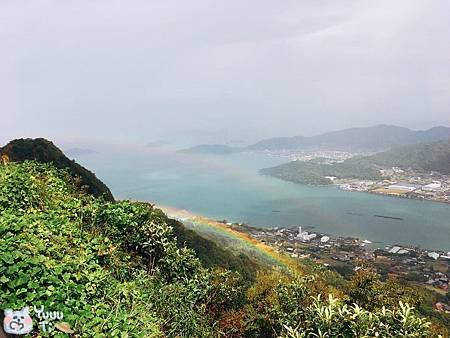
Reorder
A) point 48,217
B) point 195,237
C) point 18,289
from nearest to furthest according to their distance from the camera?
1. point 18,289
2. point 48,217
3. point 195,237

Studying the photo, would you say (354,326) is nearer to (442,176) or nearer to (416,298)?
(416,298)

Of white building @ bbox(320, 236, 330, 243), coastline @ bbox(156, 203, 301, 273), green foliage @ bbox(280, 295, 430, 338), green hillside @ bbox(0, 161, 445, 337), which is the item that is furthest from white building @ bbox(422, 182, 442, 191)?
green foliage @ bbox(280, 295, 430, 338)

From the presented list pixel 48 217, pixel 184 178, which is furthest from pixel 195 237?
pixel 184 178

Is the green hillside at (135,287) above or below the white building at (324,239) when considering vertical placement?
above

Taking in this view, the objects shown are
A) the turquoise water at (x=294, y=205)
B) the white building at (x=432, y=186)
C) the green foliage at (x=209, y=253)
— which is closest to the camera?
the green foliage at (x=209, y=253)

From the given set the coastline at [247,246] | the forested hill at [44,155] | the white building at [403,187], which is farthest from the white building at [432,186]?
the forested hill at [44,155]

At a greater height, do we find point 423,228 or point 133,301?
point 133,301

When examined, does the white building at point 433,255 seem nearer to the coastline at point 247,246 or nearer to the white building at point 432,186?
the coastline at point 247,246
